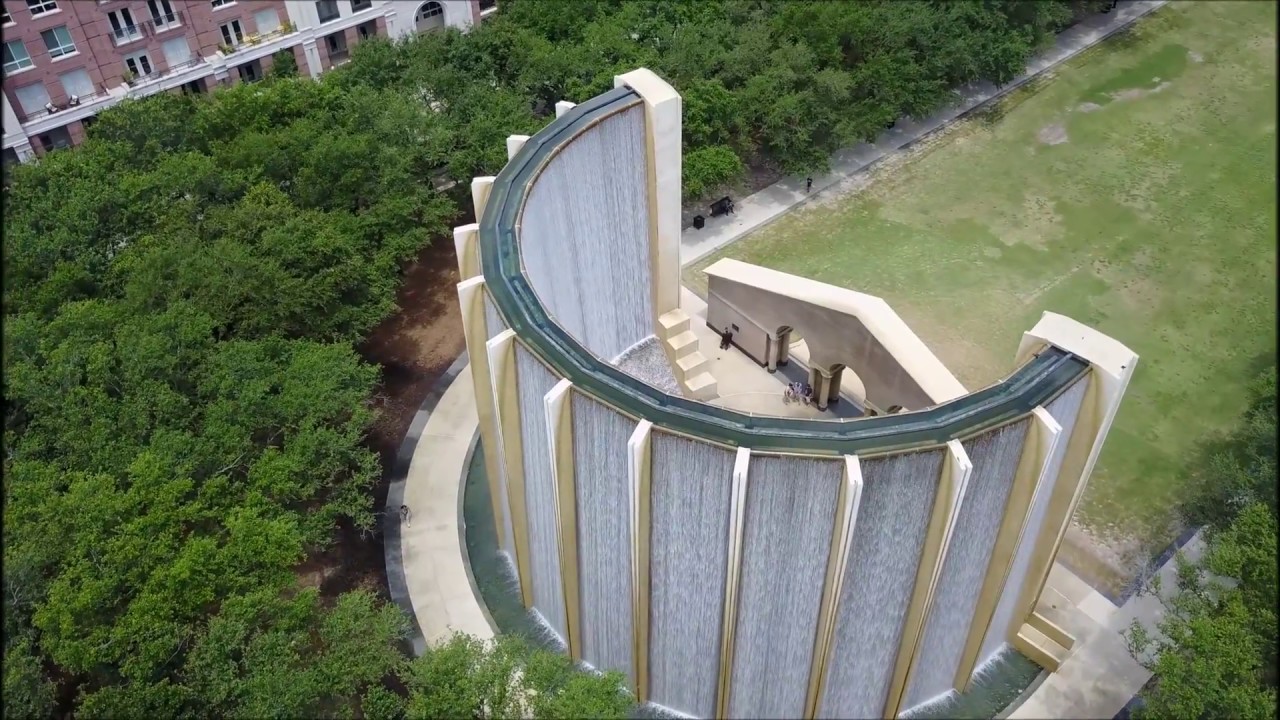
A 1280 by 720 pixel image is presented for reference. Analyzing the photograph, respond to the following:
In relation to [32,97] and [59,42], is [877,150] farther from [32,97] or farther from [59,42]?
[32,97]

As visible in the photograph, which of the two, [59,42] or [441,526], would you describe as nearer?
[441,526]

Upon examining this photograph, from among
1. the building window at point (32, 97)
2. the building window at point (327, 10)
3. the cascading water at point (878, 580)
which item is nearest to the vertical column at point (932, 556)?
the cascading water at point (878, 580)

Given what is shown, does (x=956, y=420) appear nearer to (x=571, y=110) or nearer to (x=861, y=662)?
(x=861, y=662)

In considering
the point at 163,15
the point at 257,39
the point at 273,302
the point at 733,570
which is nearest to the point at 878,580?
the point at 733,570

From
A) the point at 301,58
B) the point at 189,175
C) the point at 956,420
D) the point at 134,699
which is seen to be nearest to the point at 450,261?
the point at 189,175

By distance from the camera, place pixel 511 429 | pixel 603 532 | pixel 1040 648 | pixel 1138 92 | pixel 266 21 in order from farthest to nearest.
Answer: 1. pixel 1138 92
2. pixel 266 21
3. pixel 1040 648
4. pixel 511 429
5. pixel 603 532

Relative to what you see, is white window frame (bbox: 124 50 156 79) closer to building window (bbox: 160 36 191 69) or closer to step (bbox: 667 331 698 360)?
building window (bbox: 160 36 191 69)

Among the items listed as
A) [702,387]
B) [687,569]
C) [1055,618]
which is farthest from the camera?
[702,387]
